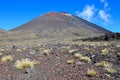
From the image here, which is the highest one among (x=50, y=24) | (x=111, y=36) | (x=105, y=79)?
(x=50, y=24)

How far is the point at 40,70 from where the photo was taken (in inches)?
443

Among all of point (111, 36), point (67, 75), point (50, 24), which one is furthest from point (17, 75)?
point (50, 24)

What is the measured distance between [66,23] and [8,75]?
112868mm

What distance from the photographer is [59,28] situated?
11369 cm

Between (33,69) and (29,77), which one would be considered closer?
(29,77)

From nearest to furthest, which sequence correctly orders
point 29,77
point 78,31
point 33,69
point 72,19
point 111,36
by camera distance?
1. point 29,77
2. point 33,69
3. point 111,36
4. point 78,31
5. point 72,19

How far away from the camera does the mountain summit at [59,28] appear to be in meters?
102

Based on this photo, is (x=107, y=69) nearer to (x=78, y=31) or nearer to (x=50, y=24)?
(x=78, y=31)

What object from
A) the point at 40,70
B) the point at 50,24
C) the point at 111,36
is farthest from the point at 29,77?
the point at 50,24

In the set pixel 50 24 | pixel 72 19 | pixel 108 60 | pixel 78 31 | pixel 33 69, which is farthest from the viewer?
pixel 72 19

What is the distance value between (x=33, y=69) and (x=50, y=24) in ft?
358

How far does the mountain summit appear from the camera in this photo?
10241 centimetres

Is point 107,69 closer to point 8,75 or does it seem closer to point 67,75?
point 67,75

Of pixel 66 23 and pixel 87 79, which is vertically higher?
pixel 66 23
